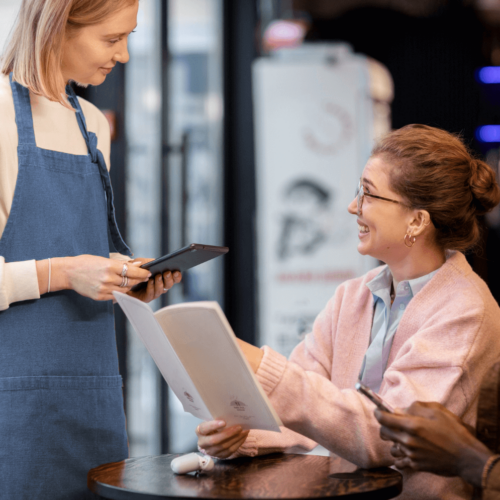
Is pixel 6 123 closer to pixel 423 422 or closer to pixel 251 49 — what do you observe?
pixel 423 422

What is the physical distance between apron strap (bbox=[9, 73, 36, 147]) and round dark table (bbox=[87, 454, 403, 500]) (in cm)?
70

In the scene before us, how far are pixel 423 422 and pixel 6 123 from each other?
102cm

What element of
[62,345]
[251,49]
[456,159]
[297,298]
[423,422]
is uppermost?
[251,49]

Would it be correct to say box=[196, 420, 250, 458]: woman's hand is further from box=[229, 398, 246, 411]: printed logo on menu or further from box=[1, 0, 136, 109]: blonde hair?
box=[1, 0, 136, 109]: blonde hair

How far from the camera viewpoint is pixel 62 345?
54.6 inches

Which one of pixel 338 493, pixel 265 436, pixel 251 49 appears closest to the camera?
pixel 338 493

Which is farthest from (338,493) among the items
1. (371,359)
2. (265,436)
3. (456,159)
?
(456,159)

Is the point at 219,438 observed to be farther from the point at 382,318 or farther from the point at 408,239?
the point at 408,239

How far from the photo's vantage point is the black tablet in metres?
1.29

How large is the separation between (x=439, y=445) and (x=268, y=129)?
123 inches

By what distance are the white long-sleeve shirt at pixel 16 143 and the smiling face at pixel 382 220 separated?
711mm

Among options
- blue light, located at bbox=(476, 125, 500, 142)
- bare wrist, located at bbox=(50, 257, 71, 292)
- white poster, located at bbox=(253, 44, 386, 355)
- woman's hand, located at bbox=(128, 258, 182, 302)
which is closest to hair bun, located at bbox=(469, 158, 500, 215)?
woman's hand, located at bbox=(128, 258, 182, 302)

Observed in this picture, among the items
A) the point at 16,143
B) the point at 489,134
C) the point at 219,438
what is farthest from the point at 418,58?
the point at 219,438

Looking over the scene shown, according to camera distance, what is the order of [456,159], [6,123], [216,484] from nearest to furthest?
[216,484]
[6,123]
[456,159]
